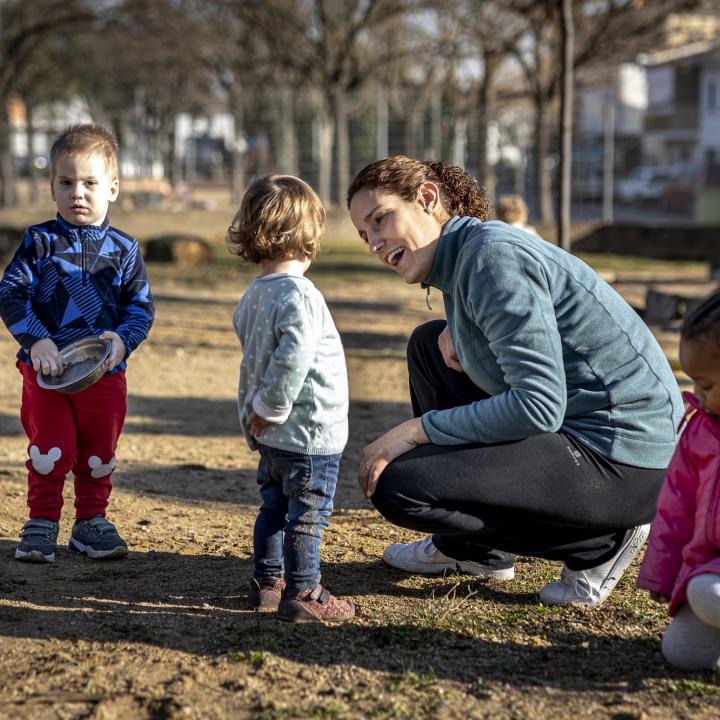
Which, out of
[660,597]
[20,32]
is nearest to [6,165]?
[20,32]

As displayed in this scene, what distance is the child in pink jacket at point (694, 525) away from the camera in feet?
9.05

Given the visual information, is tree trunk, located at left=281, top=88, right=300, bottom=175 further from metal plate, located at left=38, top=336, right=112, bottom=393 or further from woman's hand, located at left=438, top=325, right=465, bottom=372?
woman's hand, located at left=438, top=325, right=465, bottom=372

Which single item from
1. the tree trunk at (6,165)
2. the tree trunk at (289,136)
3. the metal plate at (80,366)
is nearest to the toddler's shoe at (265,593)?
the metal plate at (80,366)

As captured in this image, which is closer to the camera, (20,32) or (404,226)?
(404,226)

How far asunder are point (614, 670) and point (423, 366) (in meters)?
1.17

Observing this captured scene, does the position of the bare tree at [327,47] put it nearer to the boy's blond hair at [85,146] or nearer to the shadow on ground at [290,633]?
the boy's blond hair at [85,146]

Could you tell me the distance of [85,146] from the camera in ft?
12.7

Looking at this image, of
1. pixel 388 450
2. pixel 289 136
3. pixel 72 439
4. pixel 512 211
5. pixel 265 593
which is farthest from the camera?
pixel 289 136

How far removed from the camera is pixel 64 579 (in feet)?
12.0

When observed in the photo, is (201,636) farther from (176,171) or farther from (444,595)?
(176,171)

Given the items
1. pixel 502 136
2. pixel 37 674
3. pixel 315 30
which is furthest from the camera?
pixel 315 30

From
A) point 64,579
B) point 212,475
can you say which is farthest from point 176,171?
point 64,579

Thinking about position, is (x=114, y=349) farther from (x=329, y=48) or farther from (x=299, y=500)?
(x=329, y=48)

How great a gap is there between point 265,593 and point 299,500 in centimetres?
34
